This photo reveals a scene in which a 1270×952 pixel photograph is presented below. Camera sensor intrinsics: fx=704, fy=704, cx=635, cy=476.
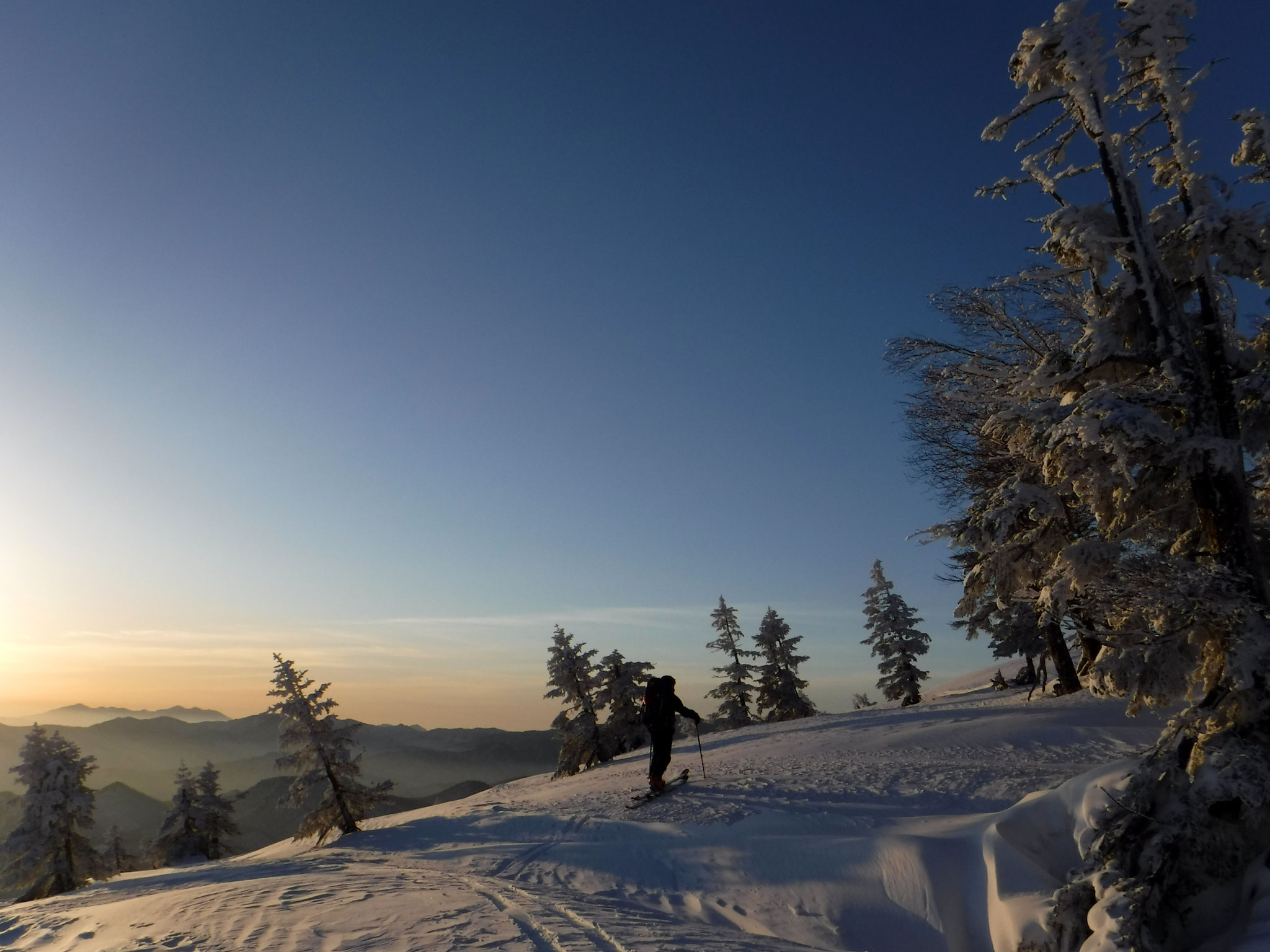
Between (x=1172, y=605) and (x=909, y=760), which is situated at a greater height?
(x=1172, y=605)

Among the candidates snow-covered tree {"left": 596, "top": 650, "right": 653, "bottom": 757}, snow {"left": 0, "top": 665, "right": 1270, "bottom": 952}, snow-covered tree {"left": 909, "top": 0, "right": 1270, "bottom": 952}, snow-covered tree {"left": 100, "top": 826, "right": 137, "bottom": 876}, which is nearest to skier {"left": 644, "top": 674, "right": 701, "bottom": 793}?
snow {"left": 0, "top": 665, "right": 1270, "bottom": 952}

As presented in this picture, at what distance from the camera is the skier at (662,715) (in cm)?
1381

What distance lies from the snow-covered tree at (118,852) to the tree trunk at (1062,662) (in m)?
51.5

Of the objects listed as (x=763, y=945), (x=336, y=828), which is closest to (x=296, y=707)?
Result: (x=336, y=828)

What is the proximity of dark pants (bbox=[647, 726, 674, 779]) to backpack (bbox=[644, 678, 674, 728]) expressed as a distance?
19 cm

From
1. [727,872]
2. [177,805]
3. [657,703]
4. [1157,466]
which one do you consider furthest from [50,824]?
[1157,466]

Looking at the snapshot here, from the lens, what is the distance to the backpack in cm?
1417

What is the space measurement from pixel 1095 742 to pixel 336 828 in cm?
2404

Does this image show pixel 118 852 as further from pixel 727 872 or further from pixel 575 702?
pixel 727 872

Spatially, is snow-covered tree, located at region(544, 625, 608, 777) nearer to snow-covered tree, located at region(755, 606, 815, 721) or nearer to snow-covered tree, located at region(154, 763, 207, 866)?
snow-covered tree, located at region(755, 606, 815, 721)

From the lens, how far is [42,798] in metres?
34.3

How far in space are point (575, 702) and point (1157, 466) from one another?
113ft

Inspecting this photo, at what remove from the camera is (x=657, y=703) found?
14.3 metres

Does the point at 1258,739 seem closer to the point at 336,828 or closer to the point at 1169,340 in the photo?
the point at 1169,340
